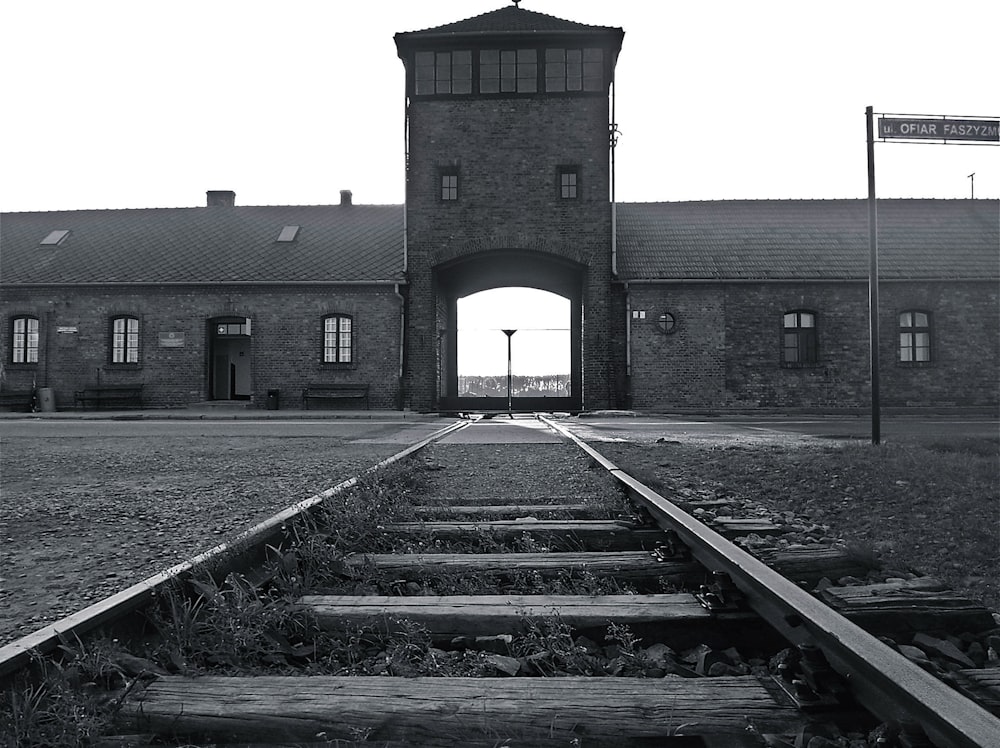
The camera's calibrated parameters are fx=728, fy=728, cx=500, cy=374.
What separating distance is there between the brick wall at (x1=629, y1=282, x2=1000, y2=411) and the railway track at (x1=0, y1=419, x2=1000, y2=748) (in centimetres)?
1841

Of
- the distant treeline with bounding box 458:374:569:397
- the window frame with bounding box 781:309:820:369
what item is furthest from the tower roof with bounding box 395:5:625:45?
the distant treeline with bounding box 458:374:569:397

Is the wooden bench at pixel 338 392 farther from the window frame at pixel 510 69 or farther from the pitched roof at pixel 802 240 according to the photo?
the window frame at pixel 510 69

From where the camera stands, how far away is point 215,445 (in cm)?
923

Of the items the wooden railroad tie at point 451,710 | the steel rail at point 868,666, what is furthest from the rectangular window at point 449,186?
the wooden railroad tie at point 451,710

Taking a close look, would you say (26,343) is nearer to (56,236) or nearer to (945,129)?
(56,236)

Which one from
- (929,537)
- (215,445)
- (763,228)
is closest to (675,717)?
(929,537)

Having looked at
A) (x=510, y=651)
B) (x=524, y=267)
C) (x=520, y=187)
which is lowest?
(x=510, y=651)

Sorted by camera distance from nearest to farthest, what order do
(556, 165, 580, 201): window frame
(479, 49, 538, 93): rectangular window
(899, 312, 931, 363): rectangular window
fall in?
(479, 49, 538, 93): rectangular window < (556, 165, 580, 201): window frame < (899, 312, 931, 363): rectangular window

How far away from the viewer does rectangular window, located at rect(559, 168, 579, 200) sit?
69.5 ft

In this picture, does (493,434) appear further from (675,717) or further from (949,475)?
(675,717)

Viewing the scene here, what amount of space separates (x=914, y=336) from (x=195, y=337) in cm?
2175

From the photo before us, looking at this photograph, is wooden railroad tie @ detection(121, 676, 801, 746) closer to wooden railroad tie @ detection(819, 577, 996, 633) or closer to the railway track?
the railway track

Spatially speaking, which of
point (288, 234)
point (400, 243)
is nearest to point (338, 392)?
point (400, 243)

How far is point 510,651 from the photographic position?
2029mm
